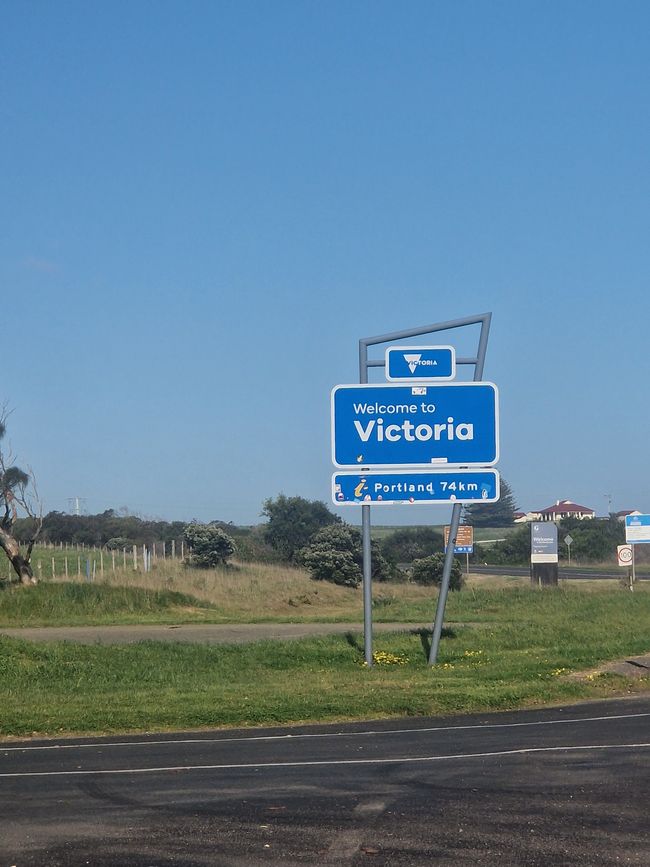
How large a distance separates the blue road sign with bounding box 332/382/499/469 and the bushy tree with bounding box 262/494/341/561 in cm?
6180

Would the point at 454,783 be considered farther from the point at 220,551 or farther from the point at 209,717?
the point at 220,551

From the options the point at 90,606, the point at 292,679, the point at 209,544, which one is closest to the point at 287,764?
the point at 292,679

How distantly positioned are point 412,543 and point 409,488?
69.4 metres

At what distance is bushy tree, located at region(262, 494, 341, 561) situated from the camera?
8112 cm

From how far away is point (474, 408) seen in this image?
747 inches

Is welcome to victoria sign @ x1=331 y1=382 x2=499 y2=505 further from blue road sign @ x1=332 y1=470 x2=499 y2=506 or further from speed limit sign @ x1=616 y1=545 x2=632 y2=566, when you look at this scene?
speed limit sign @ x1=616 y1=545 x2=632 y2=566

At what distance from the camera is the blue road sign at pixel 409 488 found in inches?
742

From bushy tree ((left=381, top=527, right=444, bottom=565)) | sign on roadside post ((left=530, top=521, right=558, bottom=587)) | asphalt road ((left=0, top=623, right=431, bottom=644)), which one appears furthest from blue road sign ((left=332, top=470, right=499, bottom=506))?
bushy tree ((left=381, top=527, right=444, bottom=565))

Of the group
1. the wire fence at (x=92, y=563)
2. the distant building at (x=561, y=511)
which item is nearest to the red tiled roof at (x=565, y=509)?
the distant building at (x=561, y=511)

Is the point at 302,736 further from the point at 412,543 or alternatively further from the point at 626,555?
the point at 412,543

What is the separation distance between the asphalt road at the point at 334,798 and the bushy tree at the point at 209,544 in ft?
133

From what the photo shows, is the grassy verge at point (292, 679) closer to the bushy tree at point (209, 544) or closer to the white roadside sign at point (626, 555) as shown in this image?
the white roadside sign at point (626, 555)

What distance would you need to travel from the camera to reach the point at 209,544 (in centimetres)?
5453

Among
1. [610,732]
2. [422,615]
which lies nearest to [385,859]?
[610,732]
